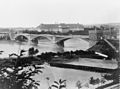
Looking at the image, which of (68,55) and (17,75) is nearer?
(17,75)

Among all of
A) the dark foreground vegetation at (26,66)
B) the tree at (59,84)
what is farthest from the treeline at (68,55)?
the tree at (59,84)

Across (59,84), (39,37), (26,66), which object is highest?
(39,37)

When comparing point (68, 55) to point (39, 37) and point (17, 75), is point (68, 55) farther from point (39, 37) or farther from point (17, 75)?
point (17, 75)

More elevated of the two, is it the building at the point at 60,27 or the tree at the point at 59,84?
the building at the point at 60,27

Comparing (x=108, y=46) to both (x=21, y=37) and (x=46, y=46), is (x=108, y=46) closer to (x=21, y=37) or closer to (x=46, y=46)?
(x=46, y=46)

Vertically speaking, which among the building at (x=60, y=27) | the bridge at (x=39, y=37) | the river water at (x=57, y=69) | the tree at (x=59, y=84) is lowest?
the tree at (x=59, y=84)

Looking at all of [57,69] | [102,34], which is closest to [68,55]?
[57,69]

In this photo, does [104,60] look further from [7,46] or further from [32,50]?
[7,46]

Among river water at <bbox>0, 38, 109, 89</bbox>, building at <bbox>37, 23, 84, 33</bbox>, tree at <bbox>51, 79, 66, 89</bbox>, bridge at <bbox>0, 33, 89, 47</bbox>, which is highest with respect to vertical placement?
building at <bbox>37, 23, 84, 33</bbox>

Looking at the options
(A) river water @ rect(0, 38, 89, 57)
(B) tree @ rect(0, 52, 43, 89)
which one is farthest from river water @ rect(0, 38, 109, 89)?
(B) tree @ rect(0, 52, 43, 89)

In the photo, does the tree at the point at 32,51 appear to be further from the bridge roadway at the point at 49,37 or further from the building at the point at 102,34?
the building at the point at 102,34

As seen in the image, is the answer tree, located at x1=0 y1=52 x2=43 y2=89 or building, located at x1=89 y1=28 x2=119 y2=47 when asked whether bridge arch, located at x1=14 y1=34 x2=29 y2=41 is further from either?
building, located at x1=89 y1=28 x2=119 y2=47

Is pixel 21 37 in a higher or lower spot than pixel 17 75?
higher
